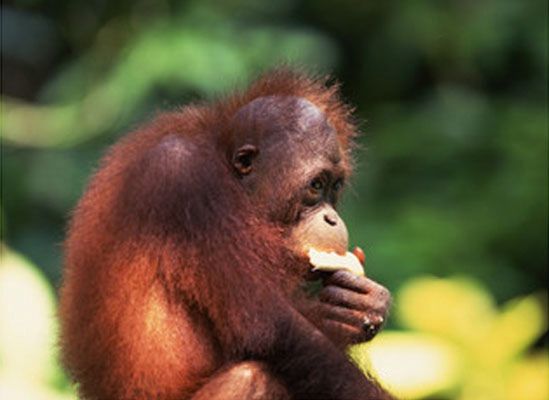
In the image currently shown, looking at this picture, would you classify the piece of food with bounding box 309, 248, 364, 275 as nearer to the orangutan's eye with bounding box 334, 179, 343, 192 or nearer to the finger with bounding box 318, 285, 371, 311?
the finger with bounding box 318, 285, 371, 311

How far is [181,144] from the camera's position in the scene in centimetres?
398

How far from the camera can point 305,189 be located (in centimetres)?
407

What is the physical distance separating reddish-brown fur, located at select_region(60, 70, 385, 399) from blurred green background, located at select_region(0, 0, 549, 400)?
2320 millimetres

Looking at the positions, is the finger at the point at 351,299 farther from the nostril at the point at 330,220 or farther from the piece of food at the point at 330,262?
the nostril at the point at 330,220

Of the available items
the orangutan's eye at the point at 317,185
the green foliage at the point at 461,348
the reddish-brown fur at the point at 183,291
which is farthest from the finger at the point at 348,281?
the green foliage at the point at 461,348

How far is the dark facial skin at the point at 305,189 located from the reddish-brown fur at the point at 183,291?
6cm

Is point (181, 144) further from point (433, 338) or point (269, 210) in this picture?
point (433, 338)

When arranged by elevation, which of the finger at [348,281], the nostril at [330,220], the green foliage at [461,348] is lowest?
the green foliage at [461,348]

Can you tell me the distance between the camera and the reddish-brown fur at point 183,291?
379 cm

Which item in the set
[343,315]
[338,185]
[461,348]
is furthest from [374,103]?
[343,315]

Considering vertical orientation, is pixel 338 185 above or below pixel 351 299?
above

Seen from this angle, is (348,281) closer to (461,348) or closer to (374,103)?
(461,348)

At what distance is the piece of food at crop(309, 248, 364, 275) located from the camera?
13.1 ft

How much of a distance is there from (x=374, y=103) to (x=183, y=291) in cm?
535
